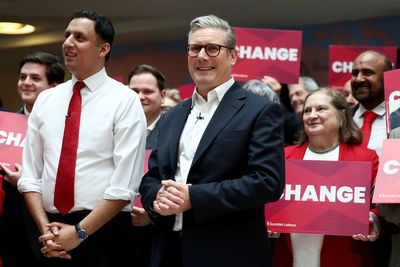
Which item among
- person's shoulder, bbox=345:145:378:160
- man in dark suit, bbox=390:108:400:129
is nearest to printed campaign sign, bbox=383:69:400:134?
man in dark suit, bbox=390:108:400:129

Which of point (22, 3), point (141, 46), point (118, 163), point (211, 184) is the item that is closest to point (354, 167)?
point (211, 184)

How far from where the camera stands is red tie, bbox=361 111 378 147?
11.6 ft

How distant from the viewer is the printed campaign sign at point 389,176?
265cm

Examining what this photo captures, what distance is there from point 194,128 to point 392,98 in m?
1.04

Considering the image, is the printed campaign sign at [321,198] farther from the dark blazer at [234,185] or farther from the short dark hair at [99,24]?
the short dark hair at [99,24]

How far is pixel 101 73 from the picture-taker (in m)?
2.85

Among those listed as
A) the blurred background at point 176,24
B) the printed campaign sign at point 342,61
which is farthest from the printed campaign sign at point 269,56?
the blurred background at point 176,24

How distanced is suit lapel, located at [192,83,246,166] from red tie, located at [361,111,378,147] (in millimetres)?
1137

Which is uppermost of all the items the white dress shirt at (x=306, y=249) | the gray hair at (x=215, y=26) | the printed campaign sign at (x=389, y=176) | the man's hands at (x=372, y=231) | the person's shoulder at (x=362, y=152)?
the gray hair at (x=215, y=26)

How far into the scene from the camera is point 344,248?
307 cm

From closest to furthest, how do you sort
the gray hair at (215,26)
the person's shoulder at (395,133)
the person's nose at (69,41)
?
the gray hair at (215,26) → the person's nose at (69,41) → the person's shoulder at (395,133)

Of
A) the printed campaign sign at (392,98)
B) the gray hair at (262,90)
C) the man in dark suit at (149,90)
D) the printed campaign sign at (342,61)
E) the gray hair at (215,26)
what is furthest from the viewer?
the printed campaign sign at (342,61)

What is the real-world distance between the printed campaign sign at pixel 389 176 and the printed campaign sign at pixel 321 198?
0.21 m

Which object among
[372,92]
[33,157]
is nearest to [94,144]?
[33,157]
